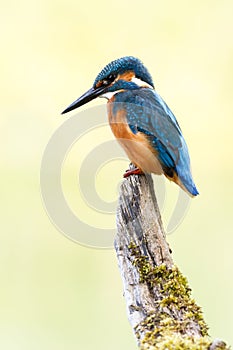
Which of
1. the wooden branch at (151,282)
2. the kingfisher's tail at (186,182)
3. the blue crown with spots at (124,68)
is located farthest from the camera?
the blue crown with spots at (124,68)

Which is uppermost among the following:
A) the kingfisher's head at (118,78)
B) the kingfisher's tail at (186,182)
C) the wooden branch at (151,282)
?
the kingfisher's head at (118,78)

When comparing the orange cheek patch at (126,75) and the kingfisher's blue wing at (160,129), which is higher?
the orange cheek patch at (126,75)

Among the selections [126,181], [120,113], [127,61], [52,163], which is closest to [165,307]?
[126,181]

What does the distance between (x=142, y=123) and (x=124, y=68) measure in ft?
1.12

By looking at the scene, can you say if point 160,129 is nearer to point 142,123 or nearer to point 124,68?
point 142,123

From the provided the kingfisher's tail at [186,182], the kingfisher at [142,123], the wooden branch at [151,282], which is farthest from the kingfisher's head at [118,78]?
the wooden branch at [151,282]

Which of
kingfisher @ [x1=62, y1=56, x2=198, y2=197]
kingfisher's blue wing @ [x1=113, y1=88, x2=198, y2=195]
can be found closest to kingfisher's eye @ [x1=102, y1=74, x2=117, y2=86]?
kingfisher @ [x1=62, y1=56, x2=198, y2=197]

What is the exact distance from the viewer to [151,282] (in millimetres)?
2156

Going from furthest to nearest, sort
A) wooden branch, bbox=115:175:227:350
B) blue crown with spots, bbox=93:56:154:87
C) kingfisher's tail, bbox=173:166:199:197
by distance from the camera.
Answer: blue crown with spots, bbox=93:56:154:87 → kingfisher's tail, bbox=173:166:199:197 → wooden branch, bbox=115:175:227:350

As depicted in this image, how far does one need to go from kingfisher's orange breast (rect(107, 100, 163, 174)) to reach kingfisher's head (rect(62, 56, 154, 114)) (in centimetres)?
8

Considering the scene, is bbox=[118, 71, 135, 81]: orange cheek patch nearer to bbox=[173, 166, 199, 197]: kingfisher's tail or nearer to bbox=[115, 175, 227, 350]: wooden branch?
bbox=[173, 166, 199, 197]: kingfisher's tail

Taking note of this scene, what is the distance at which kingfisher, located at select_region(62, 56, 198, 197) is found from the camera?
111 inches

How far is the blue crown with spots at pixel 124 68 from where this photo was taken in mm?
3059

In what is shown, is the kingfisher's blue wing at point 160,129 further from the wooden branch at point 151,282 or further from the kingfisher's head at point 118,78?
the wooden branch at point 151,282
